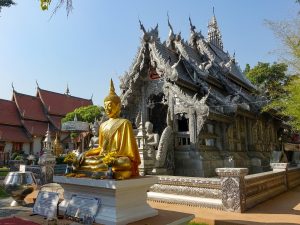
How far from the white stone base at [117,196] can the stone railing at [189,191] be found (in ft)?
8.36

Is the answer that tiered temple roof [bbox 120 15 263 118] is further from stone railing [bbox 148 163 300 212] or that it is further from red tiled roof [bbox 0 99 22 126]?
red tiled roof [bbox 0 99 22 126]

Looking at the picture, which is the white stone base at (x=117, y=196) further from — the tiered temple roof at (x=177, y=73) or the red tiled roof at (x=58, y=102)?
the red tiled roof at (x=58, y=102)

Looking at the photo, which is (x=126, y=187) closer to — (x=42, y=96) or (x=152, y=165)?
(x=152, y=165)

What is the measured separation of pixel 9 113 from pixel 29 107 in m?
2.76

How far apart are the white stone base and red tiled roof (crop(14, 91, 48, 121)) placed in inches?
1302

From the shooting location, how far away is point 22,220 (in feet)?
16.2

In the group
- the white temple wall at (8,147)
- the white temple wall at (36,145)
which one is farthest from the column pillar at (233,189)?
the white temple wall at (36,145)

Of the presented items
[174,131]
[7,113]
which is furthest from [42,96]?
[174,131]

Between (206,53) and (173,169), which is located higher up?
(206,53)

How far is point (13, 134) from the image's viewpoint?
108 feet

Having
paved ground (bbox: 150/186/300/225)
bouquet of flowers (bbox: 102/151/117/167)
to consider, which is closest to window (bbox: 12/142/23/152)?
paved ground (bbox: 150/186/300/225)

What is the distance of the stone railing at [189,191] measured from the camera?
292 inches

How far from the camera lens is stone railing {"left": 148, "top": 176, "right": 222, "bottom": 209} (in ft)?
24.3

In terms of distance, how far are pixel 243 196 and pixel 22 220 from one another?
4663 millimetres
